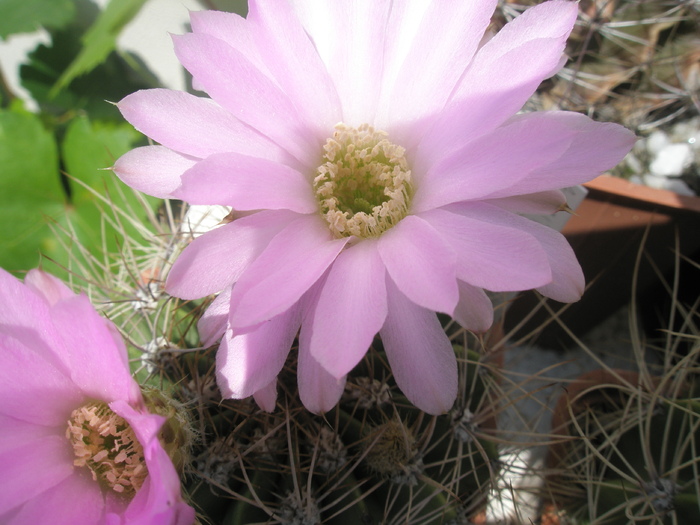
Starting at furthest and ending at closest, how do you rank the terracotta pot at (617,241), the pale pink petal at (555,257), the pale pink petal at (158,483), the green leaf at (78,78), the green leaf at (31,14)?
the green leaf at (78,78), the green leaf at (31,14), the terracotta pot at (617,241), the pale pink petal at (555,257), the pale pink petal at (158,483)

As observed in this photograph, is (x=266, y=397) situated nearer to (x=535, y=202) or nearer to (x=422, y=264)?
(x=422, y=264)

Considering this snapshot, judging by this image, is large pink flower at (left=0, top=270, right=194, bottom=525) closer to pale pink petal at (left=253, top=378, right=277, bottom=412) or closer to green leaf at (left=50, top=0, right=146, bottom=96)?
pale pink petal at (left=253, top=378, right=277, bottom=412)

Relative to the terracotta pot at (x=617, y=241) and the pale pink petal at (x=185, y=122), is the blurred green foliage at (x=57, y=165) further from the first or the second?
the terracotta pot at (x=617, y=241)

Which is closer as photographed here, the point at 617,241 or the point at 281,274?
the point at 281,274

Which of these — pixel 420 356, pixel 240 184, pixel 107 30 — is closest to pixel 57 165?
pixel 107 30

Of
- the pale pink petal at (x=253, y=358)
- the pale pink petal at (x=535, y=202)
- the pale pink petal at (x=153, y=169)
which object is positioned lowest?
the pale pink petal at (x=253, y=358)

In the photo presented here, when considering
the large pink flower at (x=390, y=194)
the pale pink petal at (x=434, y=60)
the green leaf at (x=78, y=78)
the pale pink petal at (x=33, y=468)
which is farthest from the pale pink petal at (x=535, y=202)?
the green leaf at (x=78, y=78)

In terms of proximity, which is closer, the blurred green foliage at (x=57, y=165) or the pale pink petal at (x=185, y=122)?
the pale pink petal at (x=185, y=122)
